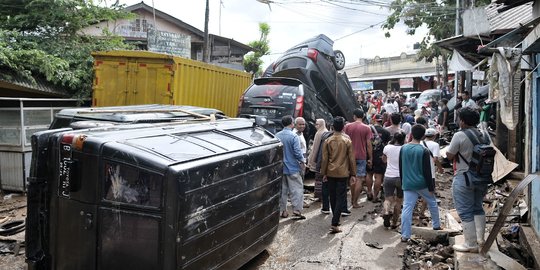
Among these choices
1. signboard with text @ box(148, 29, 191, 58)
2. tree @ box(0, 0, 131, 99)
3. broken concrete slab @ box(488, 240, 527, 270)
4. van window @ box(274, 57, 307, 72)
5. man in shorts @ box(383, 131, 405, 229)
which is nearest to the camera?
broken concrete slab @ box(488, 240, 527, 270)

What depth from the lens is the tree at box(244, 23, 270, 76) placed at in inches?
1125

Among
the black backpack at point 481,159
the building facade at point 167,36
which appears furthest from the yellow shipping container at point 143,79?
the building facade at point 167,36

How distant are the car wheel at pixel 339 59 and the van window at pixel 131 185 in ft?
28.5

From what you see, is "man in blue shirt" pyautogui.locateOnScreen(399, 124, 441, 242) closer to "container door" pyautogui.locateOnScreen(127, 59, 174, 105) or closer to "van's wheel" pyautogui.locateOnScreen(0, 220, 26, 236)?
"container door" pyautogui.locateOnScreen(127, 59, 174, 105)

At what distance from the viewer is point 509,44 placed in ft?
20.1

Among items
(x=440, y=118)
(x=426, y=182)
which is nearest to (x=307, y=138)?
(x=426, y=182)

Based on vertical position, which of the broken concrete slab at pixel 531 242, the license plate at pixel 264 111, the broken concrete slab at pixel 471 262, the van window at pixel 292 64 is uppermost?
the van window at pixel 292 64

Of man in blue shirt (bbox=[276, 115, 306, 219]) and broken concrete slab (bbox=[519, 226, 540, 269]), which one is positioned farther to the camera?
man in blue shirt (bbox=[276, 115, 306, 219])

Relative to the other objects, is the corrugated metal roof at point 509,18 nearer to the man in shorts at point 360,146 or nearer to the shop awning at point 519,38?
the shop awning at point 519,38

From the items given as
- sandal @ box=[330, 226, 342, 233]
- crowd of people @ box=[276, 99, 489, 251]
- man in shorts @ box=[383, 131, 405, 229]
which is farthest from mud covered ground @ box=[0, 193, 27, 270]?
man in shorts @ box=[383, 131, 405, 229]

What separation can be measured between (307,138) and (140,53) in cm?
363

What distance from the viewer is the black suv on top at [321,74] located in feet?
33.9

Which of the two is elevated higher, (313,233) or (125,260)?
(125,260)

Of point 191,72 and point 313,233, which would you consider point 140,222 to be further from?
point 191,72
